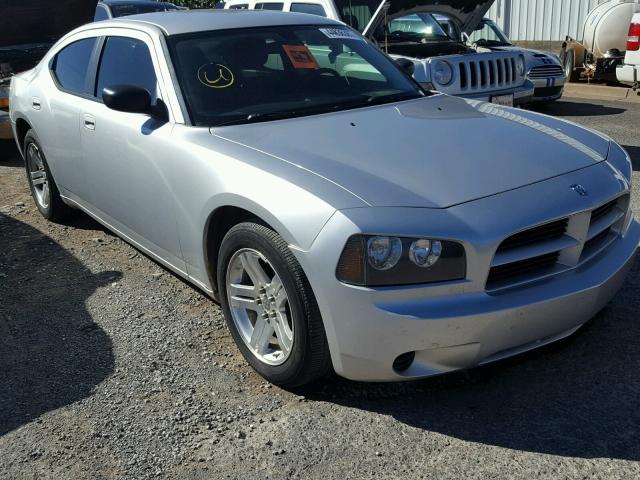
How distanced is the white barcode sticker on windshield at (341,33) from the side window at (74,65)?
1568 millimetres

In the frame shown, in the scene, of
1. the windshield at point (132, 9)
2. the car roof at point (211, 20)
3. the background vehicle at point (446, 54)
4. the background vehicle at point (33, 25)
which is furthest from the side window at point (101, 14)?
the car roof at point (211, 20)

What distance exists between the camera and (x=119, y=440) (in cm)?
318

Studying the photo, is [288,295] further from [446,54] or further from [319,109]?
[446,54]

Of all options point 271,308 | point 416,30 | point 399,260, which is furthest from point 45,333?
point 416,30

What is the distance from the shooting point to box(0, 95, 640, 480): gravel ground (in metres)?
2.96

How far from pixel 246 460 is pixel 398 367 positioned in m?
0.70

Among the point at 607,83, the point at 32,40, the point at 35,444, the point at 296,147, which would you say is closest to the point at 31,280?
the point at 35,444

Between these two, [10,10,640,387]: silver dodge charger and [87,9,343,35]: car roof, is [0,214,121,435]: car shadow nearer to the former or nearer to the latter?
[10,10,640,387]: silver dodge charger

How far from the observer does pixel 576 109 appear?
36.7ft

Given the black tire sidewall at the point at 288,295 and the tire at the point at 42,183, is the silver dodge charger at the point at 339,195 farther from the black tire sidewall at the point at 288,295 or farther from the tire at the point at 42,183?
the tire at the point at 42,183

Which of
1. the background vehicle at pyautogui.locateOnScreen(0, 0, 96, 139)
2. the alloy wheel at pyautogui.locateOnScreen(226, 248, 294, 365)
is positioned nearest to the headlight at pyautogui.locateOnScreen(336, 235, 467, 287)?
the alloy wheel at pyautogui.locateOnScreen(226, 248, 294, 365)

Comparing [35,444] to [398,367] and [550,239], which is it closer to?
[398,367]

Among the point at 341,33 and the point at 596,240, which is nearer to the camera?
the point at 596,240

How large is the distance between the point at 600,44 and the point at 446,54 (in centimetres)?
642
